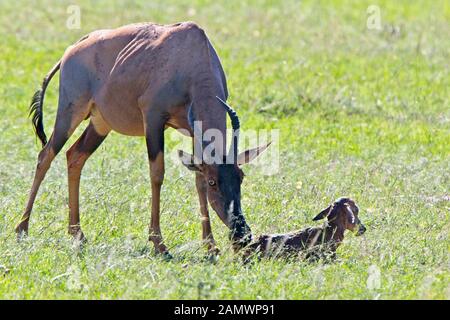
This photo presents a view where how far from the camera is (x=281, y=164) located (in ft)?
41.9

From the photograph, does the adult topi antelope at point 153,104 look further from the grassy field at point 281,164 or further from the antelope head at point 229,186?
the grassy field at point 281,164

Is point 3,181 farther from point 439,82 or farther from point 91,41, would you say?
point 439,82

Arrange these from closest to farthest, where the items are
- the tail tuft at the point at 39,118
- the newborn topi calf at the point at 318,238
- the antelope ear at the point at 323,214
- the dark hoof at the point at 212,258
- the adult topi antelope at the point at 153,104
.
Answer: the dark hoof at the point at 212,258 < the newborn topi calf at the point at 318,238 < the adult topi antelope at the point at 153,104 < the antelope ear at the point at 323,214 < the tail tuft at the point at 39,118

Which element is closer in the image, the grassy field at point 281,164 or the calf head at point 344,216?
the grassy field at point 281,164

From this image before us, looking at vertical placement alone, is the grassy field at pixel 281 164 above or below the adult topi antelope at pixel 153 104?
below

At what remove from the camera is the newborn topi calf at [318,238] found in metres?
8.93

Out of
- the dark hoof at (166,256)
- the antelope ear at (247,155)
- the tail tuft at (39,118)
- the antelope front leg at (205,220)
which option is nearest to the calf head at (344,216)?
the antelope ear at (247,155)

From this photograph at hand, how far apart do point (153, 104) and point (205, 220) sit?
1.12 m

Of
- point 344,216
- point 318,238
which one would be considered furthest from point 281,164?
point 318,238

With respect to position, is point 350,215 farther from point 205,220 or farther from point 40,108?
point 40,108

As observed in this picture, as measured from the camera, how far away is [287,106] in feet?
51.6

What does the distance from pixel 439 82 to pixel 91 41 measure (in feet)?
25.2

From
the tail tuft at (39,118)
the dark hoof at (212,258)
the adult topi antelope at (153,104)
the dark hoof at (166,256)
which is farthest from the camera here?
the tail tuft at (39,118)
